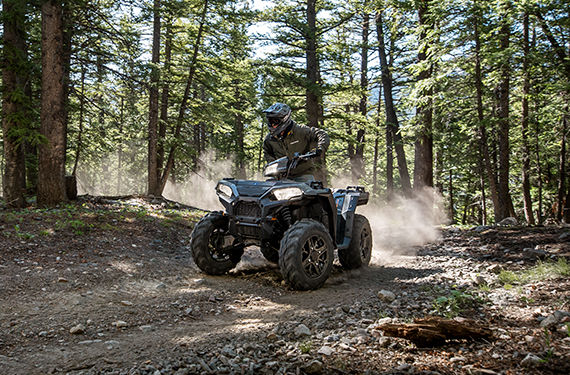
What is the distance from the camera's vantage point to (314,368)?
8.37ft

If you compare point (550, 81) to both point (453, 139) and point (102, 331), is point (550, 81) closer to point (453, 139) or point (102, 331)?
point (453, 139)

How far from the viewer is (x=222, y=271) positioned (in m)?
5.92

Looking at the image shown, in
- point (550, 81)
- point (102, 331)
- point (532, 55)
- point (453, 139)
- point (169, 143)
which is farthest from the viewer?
point (453, 139)

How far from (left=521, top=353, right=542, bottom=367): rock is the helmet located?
4.70 metres

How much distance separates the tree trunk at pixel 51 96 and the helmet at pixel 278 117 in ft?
23.0

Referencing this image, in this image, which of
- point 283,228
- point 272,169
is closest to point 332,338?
point 283,228

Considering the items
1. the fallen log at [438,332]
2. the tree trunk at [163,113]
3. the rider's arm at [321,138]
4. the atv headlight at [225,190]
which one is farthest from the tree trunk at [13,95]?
the fallen log at [438,332]

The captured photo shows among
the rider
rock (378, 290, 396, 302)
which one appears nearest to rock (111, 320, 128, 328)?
rock (378, 290, 396, 302)

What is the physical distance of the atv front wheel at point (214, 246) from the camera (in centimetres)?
562

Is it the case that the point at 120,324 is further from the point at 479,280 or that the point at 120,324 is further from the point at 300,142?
the point at 479,280

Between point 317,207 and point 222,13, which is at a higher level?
point 222,13

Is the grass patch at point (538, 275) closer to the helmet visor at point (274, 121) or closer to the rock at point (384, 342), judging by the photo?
the rock at point (384, 342)

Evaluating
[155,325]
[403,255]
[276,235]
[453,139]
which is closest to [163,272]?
[276,235]

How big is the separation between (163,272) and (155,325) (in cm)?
248
